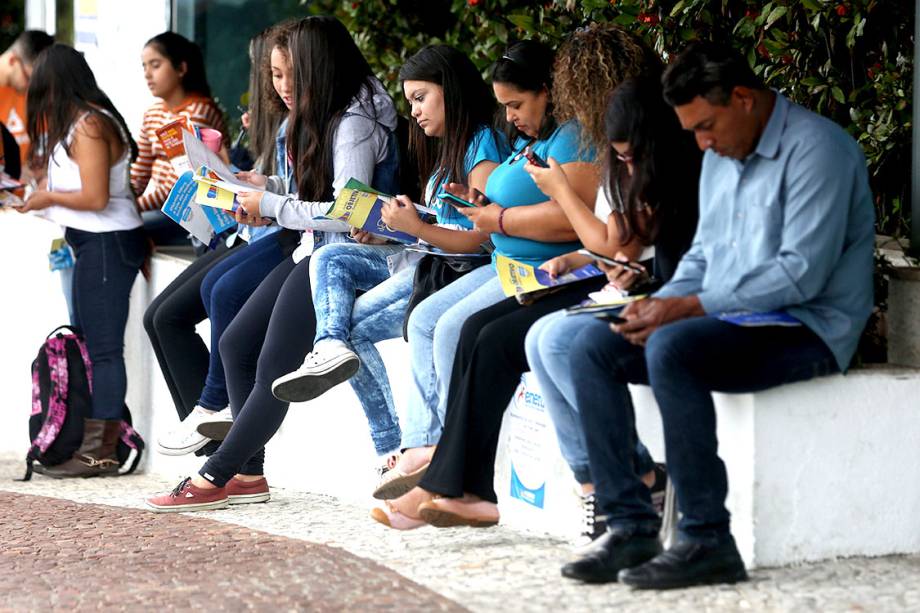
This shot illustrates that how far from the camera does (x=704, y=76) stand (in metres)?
4.32

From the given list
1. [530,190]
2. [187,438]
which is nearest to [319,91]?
[530,190]

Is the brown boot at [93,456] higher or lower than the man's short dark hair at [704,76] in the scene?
lower

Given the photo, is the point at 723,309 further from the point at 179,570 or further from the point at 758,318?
the point at 179,570

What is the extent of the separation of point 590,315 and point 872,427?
89 cm

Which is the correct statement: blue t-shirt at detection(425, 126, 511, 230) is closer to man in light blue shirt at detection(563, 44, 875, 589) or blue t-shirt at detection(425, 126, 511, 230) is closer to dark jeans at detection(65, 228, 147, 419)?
man in light blue shirt at detection(563, 44, 875, 589)

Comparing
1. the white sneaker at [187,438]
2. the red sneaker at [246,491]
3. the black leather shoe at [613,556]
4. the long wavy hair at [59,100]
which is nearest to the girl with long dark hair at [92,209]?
the long wavy hair at [59,100]

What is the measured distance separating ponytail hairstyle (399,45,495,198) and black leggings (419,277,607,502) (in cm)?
84

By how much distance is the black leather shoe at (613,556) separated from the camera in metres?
4.42

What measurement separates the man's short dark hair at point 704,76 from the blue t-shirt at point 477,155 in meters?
1.19

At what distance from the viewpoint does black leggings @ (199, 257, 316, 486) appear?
5.87m

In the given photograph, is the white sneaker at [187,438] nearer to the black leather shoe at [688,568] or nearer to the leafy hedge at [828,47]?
the leafy hedge at [828,47]

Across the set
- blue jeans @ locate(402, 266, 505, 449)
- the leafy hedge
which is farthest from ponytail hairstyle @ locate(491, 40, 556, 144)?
the leafy hedge

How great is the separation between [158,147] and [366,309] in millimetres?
2778

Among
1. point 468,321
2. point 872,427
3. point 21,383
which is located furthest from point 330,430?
point 21,383
